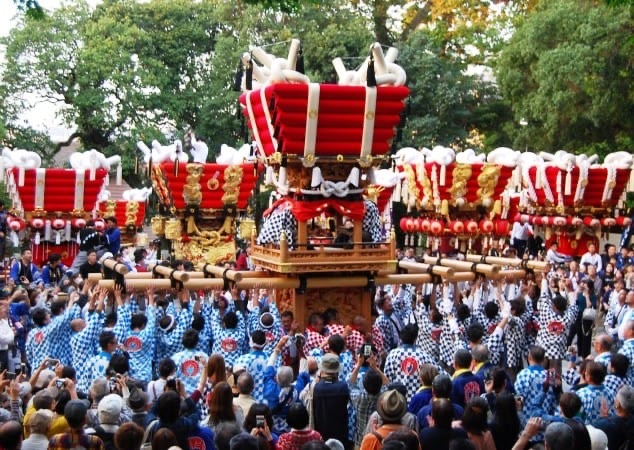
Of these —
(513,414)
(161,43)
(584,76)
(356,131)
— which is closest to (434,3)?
(161,43)

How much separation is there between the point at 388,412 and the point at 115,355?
103 inches

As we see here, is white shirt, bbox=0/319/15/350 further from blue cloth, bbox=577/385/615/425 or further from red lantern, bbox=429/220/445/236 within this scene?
red lantern, bbox=429/220/445/236

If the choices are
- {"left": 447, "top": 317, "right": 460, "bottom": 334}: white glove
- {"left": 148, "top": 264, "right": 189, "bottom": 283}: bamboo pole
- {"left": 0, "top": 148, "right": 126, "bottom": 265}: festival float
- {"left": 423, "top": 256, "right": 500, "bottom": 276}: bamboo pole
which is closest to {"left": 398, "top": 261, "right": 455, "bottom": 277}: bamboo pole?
{"left": 423, "top": 256, "right": 500, "bottom": 276}: bamboo pole

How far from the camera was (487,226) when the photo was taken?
21.9 m

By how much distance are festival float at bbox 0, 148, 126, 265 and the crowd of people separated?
24.2 ft

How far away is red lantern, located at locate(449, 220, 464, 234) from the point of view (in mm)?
21734

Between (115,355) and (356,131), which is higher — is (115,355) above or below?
below

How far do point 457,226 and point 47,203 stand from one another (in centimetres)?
893

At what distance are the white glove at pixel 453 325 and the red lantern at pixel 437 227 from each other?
40.3ft

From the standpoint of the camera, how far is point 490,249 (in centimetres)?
2144

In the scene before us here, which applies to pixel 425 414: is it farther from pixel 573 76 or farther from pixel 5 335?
pixel 573 76

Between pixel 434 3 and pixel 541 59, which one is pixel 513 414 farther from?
pixel 434 3

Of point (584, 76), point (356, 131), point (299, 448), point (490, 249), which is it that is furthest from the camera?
point (584, 76)

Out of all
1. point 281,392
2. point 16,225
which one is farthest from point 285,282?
point 16,225
